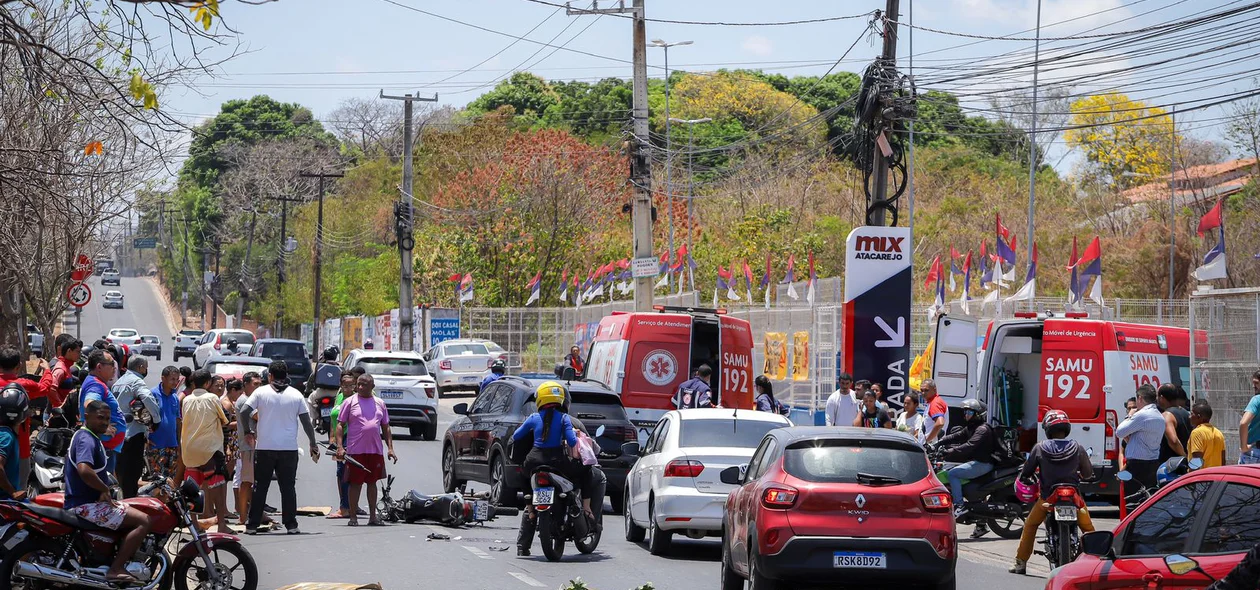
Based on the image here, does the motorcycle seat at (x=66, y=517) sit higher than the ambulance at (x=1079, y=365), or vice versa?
the ambulance at (x=1079, y=365)

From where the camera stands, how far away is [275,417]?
15.2m

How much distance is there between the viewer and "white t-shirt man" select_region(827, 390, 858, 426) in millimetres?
19391

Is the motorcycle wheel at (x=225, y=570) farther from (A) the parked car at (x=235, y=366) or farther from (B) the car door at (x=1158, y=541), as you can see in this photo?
(A) the parked car at (x=235, y=366)

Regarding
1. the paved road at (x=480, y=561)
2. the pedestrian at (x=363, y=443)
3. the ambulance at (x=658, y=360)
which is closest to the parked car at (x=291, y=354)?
the ambulance at (x=658, y=360)

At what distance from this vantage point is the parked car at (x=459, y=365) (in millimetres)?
44062

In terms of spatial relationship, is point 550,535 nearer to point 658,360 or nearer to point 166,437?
point 166,437

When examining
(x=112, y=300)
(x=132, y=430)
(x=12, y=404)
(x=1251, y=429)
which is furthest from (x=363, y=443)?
(x=112, y=300)

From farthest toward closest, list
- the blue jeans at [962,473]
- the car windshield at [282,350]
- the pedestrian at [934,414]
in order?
1. the car windshield at [282,350]
2. the pedestrian at [934,414]
3. the blue jeans at [962,473]

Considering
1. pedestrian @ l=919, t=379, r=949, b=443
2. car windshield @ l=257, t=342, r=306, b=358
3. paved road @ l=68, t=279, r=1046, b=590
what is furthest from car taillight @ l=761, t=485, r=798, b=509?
car windshield @ l=257, t=342, r=306, b=358

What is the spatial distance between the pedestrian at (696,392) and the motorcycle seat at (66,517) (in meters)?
11.3

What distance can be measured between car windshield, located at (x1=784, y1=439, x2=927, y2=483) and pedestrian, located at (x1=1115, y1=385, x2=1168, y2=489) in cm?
570

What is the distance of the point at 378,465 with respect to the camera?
16.0 meters

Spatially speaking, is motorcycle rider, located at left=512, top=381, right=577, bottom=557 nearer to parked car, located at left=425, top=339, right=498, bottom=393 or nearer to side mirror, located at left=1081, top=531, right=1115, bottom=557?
side mirror, located at left=1081, top=531, right=1115, bottom=557

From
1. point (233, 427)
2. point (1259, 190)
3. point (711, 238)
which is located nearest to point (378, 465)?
point (233, 427)
